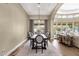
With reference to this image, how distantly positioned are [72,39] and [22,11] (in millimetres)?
3148

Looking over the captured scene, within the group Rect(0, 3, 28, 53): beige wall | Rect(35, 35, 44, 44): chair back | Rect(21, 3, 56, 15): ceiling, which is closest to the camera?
Rect(0, 3, 28, 53): beige wall

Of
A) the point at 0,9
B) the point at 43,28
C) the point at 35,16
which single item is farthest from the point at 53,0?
the point at 43,28

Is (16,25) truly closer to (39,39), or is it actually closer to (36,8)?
(39,39)

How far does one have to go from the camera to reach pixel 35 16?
608 cm

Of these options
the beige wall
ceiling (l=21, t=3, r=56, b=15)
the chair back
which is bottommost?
the chair back

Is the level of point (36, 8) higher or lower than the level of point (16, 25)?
higher

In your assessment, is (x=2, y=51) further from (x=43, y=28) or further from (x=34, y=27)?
(x=43, y=28)

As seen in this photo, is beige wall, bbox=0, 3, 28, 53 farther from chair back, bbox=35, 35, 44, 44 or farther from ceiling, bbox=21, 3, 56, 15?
chair back, bbox=35, 35, 44, 44

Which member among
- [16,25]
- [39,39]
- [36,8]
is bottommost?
[39,39]

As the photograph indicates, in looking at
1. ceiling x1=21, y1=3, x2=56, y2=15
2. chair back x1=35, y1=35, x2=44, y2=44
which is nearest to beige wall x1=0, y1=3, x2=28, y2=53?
ceiling x1=21, y1=3, x2=56, y2=15

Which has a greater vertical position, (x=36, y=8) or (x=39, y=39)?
(x=36, y=8)

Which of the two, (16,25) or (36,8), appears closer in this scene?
(16,25)

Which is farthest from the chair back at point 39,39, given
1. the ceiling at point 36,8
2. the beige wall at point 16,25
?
the ceiling at point 36,8

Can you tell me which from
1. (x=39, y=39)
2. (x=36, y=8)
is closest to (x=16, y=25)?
(x=39, y=39)
